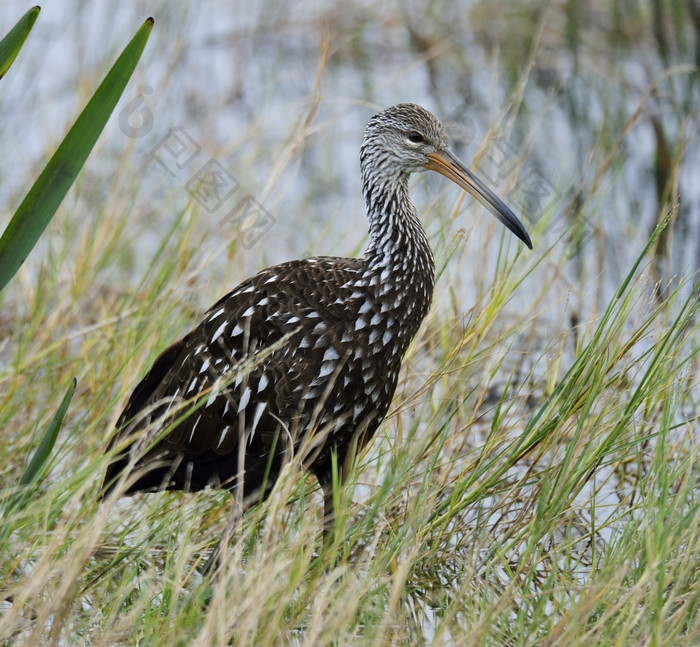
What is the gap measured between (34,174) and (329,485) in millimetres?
2956

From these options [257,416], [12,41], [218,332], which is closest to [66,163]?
[12,41]

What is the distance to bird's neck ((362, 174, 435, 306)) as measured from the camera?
365 cm

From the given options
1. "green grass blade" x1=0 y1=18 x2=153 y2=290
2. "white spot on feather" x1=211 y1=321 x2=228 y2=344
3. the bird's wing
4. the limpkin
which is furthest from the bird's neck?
"green grass blade" x1=0 y1=18 x2=153 y2=290

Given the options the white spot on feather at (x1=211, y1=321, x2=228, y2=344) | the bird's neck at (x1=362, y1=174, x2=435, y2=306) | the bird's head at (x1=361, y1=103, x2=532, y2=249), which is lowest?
the white spot on feather at (x1=211, y1=321, x2=228, y2=344)

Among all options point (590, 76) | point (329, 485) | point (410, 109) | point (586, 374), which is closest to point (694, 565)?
point (586, 374)

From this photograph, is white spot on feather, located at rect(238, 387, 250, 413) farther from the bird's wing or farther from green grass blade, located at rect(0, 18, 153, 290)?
green grass blade, located at rect(0, 18, 153, 290)

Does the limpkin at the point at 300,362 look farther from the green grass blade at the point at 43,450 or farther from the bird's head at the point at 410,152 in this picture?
the green grass blade at the point at 43,450

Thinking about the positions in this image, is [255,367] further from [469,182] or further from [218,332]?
[469,182]

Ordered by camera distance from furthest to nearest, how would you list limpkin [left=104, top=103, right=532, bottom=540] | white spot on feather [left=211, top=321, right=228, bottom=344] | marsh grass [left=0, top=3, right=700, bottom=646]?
white spot on feather [left=211, top=321, right=228, bottom=344] < limpkin [left=104, top=103, right=532, bottom=540] < marsh grass [left=0, top=3, right=700, bottom=646]

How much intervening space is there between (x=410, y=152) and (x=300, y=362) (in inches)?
33.5

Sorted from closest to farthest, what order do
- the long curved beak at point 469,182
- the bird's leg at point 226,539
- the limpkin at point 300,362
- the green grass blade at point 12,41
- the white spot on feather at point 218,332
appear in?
the green grass blade at point 12,41 < the bird's leg at point 226,539 < the limpkin at point 300,362 < the white spot on feather at point 218,332 < the long curved beak at point 469,182

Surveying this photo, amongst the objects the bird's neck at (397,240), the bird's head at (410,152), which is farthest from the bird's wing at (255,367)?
the bird's head at (410,152)

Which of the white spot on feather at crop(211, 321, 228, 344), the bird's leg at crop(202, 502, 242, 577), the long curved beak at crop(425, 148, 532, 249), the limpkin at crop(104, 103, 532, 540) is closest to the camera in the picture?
the bird's leg at crop(202, 502, 242, 577)

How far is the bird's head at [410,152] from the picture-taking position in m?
3.86
